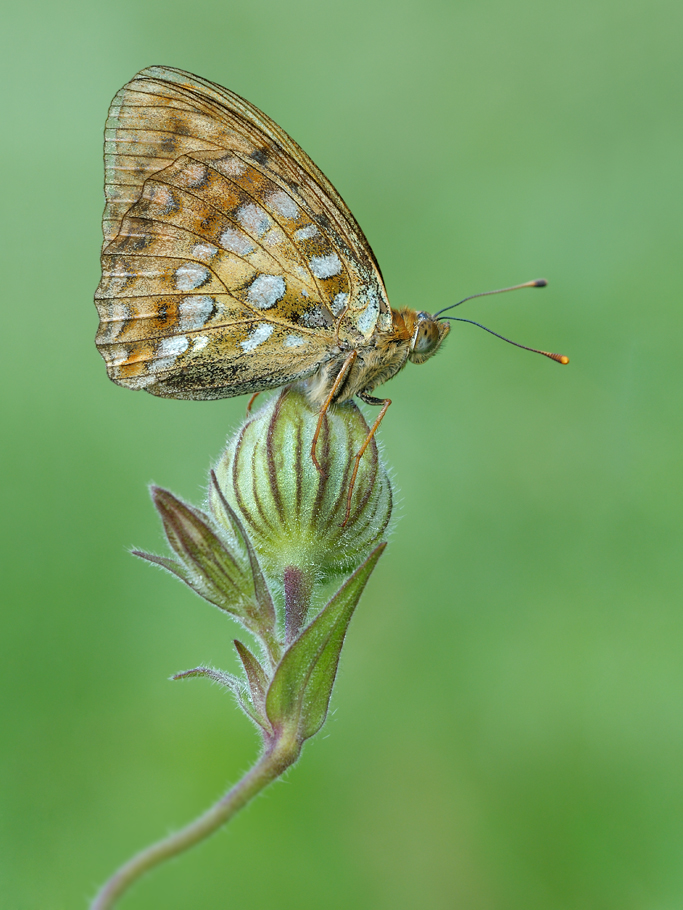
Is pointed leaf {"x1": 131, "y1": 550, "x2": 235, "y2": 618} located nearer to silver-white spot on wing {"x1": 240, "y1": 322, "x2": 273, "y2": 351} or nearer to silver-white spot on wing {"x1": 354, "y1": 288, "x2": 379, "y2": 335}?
silver-white spot on wing {"x1": 240, "y1": 322, "x2": 273, "y2": 351}

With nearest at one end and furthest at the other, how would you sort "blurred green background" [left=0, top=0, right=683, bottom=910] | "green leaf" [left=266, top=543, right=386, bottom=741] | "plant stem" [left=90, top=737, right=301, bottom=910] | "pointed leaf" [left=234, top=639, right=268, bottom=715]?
"plant stem" [left=90, top=737, right=301, bottom=910] → "green leaf" [left=266, top=543, right=386, bottom=741] → "pointed leaf" [left=234, top=639, right=268, bottom=715] → "blurred green background" [left=0, top=0, right=683, bottom=910]

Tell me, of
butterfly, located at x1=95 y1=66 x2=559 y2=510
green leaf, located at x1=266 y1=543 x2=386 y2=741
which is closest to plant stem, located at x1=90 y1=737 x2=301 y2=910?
green leaf, located at x1=266 y1=543 x2=386 y2=741

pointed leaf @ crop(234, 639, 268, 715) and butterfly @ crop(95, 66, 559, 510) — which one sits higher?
butterfly @ crop(95, 66, 559, 510)

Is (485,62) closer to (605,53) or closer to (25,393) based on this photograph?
(605,53)

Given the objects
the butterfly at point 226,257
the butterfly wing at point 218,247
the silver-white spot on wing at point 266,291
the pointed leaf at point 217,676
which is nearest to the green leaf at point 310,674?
the pointed leaf at point 217,676

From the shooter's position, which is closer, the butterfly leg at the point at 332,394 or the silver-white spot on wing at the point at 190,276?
the butterfly leg at the point at 332,394

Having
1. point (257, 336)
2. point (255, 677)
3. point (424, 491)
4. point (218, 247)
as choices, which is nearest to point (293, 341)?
point (257, 336)

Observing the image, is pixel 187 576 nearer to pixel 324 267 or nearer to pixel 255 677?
pixel 255 677

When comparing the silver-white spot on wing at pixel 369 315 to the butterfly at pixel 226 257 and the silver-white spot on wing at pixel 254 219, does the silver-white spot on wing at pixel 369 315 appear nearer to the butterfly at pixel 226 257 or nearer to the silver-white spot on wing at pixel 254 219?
the butterfly at pixel 226 257

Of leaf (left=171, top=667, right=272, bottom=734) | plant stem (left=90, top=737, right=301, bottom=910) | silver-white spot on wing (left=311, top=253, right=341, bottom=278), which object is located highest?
silver-white spot on wing (left=311, top=253, right=341, bottom=278)
